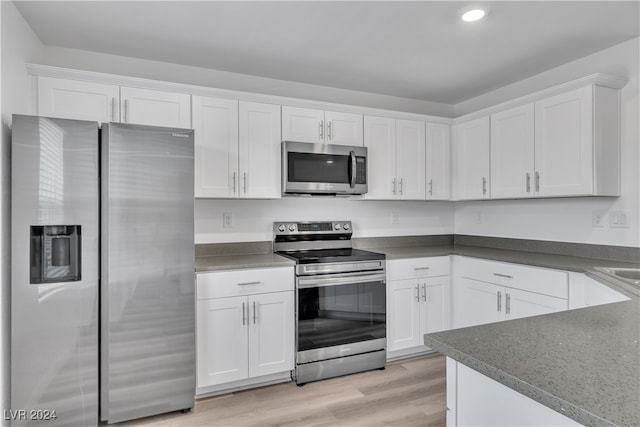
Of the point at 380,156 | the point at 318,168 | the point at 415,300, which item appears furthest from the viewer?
the point at 380,156

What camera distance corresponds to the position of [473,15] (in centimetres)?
223

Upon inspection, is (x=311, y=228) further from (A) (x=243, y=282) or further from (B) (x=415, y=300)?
(B) (x=415, y=300)

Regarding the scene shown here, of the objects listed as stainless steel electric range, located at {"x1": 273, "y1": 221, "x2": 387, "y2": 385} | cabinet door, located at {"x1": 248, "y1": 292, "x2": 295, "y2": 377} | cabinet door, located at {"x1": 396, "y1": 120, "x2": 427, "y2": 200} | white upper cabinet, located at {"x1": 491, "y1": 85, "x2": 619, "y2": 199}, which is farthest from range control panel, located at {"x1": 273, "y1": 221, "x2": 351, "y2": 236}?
white upper cabinet, located at {"x1": 491, "y1": 85, "x2": 619, "y2": 199}

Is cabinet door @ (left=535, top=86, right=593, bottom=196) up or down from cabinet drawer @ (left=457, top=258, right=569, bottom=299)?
up

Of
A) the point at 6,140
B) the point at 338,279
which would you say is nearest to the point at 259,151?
the point at 338,279

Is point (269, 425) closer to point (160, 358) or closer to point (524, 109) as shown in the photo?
point (160, 358)

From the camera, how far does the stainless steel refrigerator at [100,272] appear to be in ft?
6.61

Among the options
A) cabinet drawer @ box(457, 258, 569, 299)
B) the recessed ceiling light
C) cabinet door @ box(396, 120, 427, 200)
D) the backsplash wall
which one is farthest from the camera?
cabinet door @ box(396, 120, 427, 200)

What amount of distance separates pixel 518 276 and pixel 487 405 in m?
2.13

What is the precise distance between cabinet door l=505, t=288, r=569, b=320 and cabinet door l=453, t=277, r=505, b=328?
0.07 metres

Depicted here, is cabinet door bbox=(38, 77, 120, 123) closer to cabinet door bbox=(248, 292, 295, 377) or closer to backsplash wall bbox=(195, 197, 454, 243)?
backsplash wall bbox=(195, 197, 454, 243)

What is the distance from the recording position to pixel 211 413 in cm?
238

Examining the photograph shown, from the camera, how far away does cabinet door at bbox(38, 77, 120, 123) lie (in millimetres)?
2361

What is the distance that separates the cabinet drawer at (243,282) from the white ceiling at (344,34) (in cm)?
158
